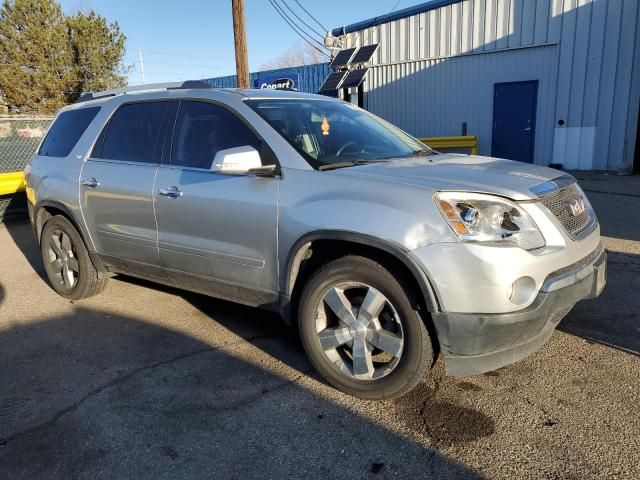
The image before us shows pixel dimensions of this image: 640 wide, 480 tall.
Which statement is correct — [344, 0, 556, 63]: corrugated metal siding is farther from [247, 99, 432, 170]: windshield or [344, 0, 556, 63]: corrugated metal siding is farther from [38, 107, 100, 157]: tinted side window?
[38, 107, 100, 157]: tinted side window

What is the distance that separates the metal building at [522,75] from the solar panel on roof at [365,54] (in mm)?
256

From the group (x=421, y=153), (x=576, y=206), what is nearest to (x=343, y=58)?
(x=421, y=153)

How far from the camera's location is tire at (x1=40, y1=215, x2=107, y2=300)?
4801mm

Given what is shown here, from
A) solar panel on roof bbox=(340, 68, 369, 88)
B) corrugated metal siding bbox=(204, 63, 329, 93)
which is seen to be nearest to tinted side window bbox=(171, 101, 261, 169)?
solar panel on roof bbox=(340, 68, 369, 88)

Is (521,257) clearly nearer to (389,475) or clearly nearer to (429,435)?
(429,435)

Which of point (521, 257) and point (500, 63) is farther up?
point (500, 63)

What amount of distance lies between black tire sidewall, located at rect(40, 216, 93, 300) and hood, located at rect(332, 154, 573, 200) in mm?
2858

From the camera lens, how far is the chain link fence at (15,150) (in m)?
9.27

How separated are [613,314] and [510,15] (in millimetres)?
11039

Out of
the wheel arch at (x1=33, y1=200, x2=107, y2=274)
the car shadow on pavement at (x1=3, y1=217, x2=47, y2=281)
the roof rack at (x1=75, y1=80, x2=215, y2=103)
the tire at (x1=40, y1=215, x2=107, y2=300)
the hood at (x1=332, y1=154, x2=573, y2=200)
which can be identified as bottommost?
the car shadow on pavement at (x1=3, y1=217, x2=47, y2=281)

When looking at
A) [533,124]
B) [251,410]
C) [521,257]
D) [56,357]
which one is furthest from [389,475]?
[533,124]

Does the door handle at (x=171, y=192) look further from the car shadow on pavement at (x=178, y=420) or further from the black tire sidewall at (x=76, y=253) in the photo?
the black tire sidewall at (x=76, y=253)

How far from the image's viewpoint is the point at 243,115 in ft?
11.7

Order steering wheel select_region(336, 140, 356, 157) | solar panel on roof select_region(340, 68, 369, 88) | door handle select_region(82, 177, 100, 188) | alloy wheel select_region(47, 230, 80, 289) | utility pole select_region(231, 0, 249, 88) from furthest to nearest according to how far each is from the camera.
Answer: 1. solar panel on roof select_region(340, 68, 369, 88)
2. utility pole select_region(231, 0, 249, 88)
3. alloy wheel select_region(47, 230, 80, 289)
4. door handle select_region(82, 177, 100, 188)
5. steering wheel select_region(336, 140, 356, 157)
